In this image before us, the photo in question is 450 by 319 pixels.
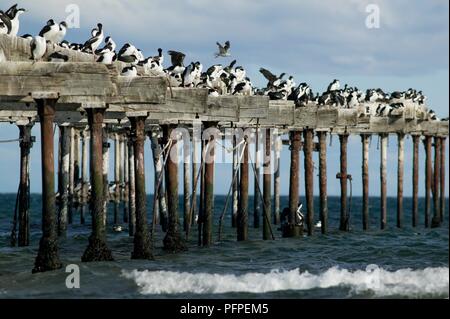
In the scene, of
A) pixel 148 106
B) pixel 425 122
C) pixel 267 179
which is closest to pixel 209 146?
pixel 148 106

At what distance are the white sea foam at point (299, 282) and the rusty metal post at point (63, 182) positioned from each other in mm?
13097

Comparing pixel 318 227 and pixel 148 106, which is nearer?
→ pixel 148 106

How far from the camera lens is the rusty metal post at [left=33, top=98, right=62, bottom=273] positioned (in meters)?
24.1

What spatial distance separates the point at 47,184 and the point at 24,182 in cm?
1030

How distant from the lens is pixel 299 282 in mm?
24719


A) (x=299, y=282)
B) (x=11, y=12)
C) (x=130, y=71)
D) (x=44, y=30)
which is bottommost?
(x=299, y=282)

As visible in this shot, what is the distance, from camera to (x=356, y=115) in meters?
40.0

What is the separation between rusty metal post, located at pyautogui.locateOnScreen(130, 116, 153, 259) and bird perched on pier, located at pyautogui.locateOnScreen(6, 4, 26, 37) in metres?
3.64

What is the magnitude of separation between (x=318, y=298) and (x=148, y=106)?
275 inches

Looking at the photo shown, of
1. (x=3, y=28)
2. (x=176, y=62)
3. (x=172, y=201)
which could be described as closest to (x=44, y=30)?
(x=3, y=28)

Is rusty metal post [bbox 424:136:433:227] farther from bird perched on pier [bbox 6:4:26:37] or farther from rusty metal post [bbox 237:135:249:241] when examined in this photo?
bird perched on pier [bbox 6:4:26:37]

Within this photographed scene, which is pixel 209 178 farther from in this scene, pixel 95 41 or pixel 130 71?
pixel 130 71

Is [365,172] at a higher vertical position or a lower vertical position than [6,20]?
lower
